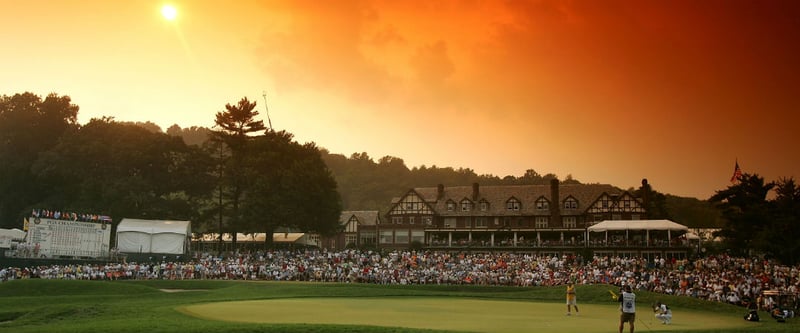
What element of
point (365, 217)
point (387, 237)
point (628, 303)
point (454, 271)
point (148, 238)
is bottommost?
point (628, 303)

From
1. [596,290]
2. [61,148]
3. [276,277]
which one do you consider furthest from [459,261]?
[61,148]

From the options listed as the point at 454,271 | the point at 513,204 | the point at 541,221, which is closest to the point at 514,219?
the point at 513,204

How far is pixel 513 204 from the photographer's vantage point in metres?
93.2

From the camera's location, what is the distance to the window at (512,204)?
92875 mm

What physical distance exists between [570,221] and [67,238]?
56854mm

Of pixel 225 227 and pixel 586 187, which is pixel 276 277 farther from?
pixel 586 187

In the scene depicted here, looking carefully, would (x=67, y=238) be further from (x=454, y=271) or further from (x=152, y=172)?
(x=454, y=271)

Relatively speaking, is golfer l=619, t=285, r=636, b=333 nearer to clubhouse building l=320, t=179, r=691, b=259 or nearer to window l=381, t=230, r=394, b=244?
clubhouse building l=320, t=179, r=691, b=259

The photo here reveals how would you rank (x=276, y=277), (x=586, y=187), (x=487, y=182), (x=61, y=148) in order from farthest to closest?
(x=487, y=182), (x=586, y=187), (x=61, y=148), (x=276, y=277)

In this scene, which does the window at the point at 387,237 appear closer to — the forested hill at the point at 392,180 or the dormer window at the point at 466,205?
the dormer window at the point at 466,205

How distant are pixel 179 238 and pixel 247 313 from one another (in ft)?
135

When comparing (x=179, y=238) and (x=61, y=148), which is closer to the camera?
(x=179, y=238)

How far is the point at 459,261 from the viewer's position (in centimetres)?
6094

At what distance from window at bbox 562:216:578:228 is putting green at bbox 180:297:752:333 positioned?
52126 mm
